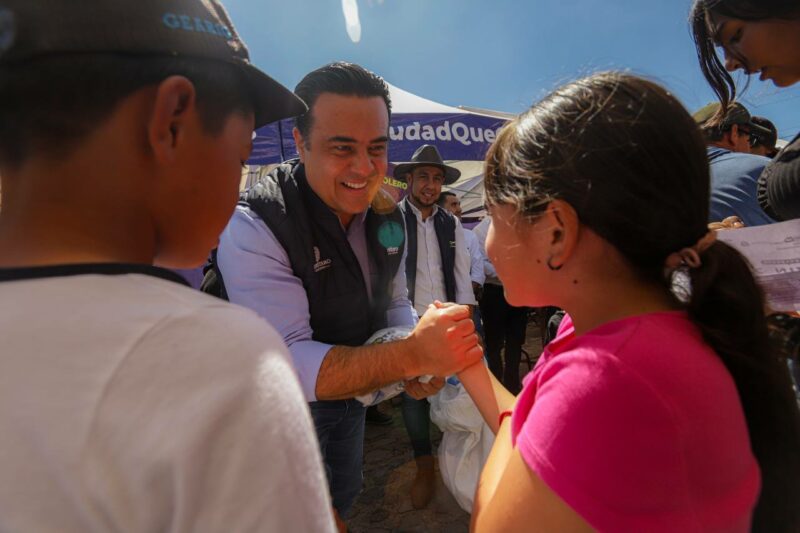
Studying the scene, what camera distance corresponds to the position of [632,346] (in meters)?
0.77

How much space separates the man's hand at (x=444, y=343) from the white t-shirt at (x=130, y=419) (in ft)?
3.12

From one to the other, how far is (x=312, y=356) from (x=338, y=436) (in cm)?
76

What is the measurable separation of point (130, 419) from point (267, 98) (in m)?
0.66

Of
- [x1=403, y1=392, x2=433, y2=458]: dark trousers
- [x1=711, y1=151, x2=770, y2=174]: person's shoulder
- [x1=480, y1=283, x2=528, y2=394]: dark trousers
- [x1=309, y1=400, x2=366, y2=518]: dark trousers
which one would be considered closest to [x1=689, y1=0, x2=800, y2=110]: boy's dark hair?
[x1=711, y1=151, x2=770, y2=174]: person's shoulder

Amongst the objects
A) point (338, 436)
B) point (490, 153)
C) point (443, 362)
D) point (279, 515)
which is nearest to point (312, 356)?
point (443, 362)

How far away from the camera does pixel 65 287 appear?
1.60 ft

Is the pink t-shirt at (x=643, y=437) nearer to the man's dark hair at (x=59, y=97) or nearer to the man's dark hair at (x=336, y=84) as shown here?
the man's dark hair at (x=59, y=97)

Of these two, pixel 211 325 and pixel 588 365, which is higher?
pixel 211 325

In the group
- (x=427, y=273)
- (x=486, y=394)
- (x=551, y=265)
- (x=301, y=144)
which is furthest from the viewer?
(x=427, y=273)

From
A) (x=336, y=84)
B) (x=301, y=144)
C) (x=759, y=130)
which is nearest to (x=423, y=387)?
(x=301, y=144)

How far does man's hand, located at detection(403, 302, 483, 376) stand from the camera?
142 cm

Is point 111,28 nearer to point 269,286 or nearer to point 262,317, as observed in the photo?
point 262,317

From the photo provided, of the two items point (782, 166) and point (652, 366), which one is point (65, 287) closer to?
point (652, 366)

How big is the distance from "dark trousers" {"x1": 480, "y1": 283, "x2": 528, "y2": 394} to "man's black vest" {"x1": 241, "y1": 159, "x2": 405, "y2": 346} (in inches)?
107
